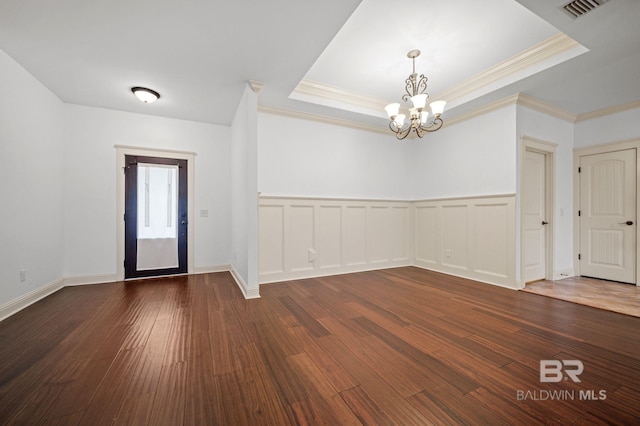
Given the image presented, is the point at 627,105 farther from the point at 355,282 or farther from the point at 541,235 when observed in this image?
the point at 355,282

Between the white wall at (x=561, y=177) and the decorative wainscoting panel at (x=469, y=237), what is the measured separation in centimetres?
118

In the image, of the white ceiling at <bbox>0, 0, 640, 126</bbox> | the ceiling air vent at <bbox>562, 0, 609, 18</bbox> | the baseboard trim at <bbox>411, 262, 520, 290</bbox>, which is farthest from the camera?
the baseboard trim at <bbox>411, 262, 520, 290</bbox>

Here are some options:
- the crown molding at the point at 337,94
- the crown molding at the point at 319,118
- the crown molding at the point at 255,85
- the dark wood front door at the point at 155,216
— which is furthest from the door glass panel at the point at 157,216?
the crown molding at the point at 337,94

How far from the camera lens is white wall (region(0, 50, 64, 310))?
8.77 feet

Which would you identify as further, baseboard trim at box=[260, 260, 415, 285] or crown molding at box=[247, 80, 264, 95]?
baseboard trim at box=[260, 260, 415, 285]

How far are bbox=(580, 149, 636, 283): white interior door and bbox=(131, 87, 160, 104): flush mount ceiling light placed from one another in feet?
23.3

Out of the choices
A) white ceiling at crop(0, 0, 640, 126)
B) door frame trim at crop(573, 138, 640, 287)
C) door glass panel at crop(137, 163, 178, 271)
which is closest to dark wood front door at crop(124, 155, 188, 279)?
door glass panel at crop(137, 163, 178, 271)

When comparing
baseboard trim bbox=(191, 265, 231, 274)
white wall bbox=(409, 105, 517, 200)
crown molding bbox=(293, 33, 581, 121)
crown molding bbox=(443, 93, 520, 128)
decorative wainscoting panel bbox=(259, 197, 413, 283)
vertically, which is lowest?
baseboard trim bbox=(191, 265, 231, 274)

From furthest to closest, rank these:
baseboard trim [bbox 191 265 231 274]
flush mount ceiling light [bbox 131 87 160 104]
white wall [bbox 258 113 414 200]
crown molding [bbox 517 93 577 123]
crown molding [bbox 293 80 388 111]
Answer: baseboard trim [bbox 191 265 231 274]
white wall [bbox 258 113 414 200]
crown molding [bbox 293 80 388 111]
crown molding [bbox 517 93 577 123]
flush mount ceiling light [bbox 131 87 160 104]

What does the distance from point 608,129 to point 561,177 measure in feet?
3.40

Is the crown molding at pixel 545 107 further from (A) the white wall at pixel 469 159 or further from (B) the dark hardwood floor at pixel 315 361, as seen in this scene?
(B) the dark hardwood floor at pixel 315 361

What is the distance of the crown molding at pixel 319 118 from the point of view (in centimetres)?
410

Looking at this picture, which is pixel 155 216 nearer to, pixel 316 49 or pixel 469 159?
pixel 316 49

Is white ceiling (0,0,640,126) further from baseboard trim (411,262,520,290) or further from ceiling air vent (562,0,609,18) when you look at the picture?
baseboard trim (411,262,520,290)
